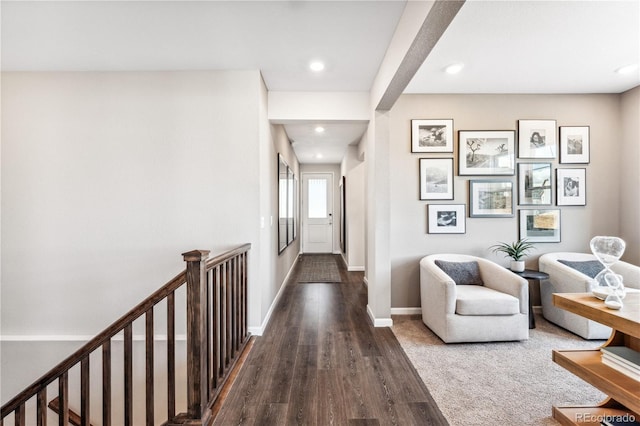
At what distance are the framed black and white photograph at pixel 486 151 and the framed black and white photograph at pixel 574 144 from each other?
0.60m

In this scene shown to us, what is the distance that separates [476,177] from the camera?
11.5 ft

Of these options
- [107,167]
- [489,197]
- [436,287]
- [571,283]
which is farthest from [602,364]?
[107,167]

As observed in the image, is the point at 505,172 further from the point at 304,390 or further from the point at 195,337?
the point at 195,337

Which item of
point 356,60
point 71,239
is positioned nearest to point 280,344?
point 71,239

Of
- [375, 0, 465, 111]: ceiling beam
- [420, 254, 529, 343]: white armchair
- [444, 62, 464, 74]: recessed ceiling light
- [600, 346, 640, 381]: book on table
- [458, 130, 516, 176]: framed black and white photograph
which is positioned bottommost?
[420, 254, 529, 343]: white armchair

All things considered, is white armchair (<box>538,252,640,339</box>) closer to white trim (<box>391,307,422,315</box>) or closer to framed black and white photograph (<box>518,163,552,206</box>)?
framed black and white photograph (<box>518,163,552,206</box>)

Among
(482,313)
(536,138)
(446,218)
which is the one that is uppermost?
(536,138)

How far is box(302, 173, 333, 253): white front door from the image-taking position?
813cm

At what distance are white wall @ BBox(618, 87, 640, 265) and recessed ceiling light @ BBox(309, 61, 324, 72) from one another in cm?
357

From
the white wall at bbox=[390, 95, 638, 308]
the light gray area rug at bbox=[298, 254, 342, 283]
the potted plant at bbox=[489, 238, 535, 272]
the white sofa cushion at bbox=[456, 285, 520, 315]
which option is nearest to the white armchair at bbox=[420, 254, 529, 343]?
the white sofa cushion at bbox=[456, 285, 520, 315]

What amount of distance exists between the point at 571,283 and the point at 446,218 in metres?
1.31

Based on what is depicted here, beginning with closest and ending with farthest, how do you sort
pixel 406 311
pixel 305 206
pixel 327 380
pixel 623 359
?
pixel 623 359 < pixel 327 380 < pixel 406 311 < pixel 305 206

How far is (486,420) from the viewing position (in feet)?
5.59

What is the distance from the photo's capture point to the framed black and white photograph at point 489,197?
Result: 3498mm
